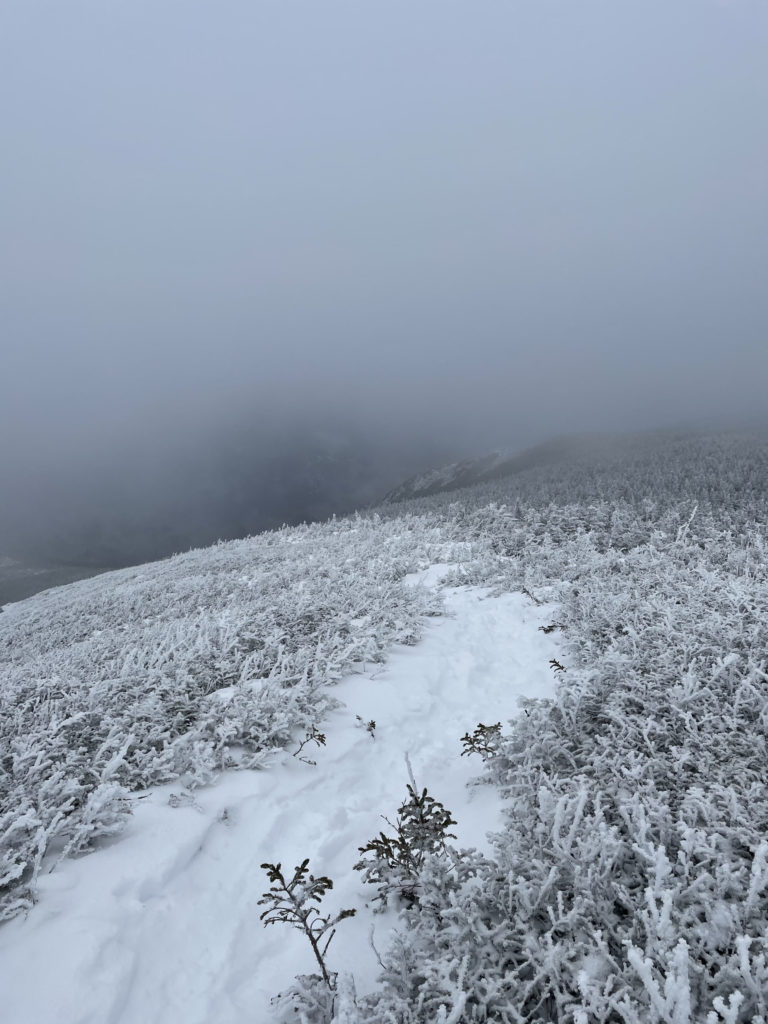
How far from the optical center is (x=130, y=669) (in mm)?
7289

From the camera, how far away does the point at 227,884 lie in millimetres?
4094

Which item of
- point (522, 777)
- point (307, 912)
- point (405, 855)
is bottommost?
point (522, 777)

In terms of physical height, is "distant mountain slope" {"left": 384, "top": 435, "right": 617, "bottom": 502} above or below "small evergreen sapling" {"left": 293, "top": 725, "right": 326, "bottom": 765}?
below

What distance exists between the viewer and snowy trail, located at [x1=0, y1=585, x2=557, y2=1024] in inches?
125

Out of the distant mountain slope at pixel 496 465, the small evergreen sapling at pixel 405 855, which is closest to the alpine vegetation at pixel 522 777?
the small evergreen sapling at pixel 405 855

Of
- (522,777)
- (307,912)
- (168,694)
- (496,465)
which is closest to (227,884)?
(307,912)

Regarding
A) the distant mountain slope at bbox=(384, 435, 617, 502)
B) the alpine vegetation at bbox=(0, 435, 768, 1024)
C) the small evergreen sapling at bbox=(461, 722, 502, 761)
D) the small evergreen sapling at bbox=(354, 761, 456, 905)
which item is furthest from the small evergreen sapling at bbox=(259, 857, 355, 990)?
the distant mountain slope at bbox=(384, 435, 617, 502)

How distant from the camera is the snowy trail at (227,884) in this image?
10.5 ft

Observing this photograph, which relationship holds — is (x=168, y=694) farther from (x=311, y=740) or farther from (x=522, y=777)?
(x=522, y=777)

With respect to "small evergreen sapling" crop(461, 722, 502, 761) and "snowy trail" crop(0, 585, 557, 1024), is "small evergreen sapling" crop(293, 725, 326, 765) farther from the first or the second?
"small evergreen sapling" crop(461, 722, 502, 761)

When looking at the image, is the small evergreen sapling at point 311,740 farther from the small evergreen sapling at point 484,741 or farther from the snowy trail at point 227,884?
the small evergreen sapling at point 484,741

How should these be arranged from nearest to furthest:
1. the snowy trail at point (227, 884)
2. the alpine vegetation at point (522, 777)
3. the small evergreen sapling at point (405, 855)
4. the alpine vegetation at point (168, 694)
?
the alpine vegetation at point (522, 777)
the snowy trail at point (227, 884)
the small evergreen sapling at point (405, 855)
the alpine vegetation at point (168, 694)

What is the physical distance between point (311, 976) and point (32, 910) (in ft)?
6.92

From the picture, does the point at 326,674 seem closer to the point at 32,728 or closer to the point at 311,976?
the point at 32,728
